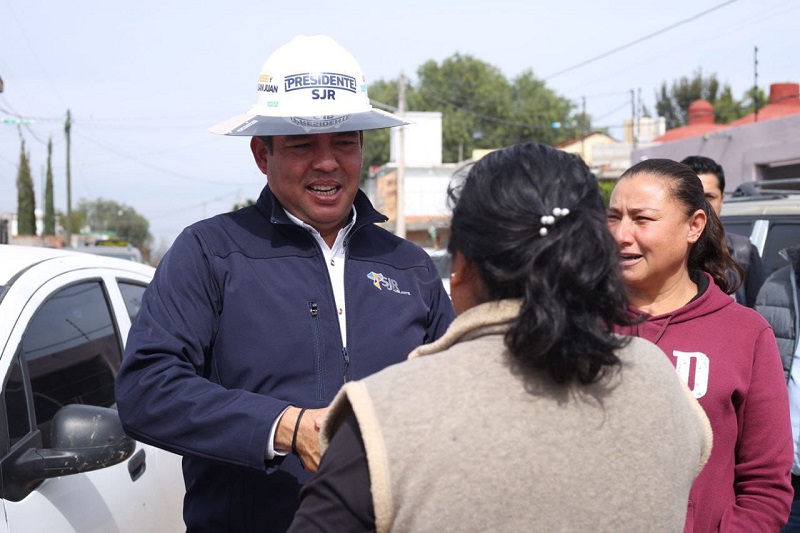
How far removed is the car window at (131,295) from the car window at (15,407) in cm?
110

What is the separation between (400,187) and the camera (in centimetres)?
2586

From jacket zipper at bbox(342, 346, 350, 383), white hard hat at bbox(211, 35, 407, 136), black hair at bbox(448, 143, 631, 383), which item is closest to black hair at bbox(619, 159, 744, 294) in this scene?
white hard hat at bbox(211, 35, 407, 136)

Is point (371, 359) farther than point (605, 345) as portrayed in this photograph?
Yes

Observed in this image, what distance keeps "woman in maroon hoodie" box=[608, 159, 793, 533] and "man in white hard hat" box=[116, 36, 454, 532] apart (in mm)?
672

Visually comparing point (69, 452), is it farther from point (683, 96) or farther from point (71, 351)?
point (683, 96)

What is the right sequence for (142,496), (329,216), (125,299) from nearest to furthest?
(329,216) → (142,496) → (125,299)

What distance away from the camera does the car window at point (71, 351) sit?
2809 millimetres

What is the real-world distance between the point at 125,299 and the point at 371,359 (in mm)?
1955

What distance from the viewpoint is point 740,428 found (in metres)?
2.35

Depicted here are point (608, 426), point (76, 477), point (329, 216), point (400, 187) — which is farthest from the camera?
point (400, 187)

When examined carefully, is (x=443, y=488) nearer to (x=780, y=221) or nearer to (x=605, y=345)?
(x=605, y=345)

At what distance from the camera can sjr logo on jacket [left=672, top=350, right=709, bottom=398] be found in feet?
7.60

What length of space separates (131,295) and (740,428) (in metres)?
2.74

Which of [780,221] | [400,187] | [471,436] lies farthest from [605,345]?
[400,187]
